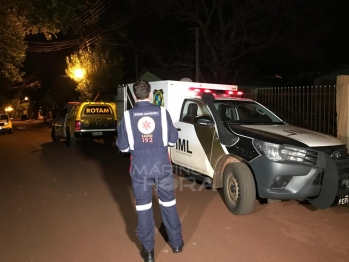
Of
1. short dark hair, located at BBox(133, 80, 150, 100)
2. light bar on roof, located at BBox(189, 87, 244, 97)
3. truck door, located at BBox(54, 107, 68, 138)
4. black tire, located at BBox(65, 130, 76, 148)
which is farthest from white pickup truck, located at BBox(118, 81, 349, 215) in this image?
truck door, located at BBox(54, 107, 68, 138)

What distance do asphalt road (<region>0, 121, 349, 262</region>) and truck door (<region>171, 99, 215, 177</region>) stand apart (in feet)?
1.82

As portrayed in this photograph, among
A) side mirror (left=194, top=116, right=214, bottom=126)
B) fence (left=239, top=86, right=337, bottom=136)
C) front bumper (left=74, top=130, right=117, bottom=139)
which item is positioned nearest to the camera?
side mirror (left=194, top=116, right=214, bottom=126)

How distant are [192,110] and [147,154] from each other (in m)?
3.45

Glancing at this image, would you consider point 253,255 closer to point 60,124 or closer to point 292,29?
point 60,124

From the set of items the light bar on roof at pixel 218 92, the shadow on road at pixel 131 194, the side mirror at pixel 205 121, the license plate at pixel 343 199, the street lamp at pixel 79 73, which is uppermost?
the street lamp at pixel 79 73

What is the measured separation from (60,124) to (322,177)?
11.6 meters

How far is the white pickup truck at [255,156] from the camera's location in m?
5.00

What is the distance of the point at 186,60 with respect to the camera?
22578 millimetres

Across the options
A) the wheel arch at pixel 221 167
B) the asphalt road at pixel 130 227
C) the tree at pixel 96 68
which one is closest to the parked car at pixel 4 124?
the tree at pixel 96 68

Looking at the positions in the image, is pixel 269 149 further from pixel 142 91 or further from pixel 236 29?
pixel 236 29

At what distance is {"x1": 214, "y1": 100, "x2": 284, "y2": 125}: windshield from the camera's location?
6707mm

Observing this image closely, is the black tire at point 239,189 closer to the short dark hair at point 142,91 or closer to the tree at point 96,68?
the short dark hair at point 142,91

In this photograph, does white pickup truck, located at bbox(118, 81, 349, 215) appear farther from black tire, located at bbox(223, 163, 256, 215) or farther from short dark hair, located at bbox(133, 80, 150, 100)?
short dark hair, located at bbox(133, 80, 150, 100)

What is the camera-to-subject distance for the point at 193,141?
6703 mm
